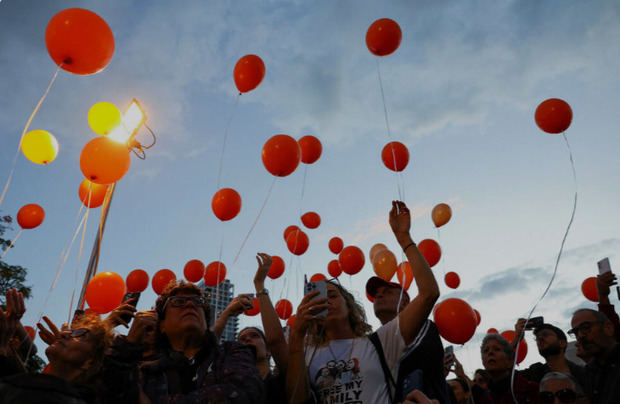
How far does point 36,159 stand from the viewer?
176 inches

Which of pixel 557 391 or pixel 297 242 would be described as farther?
pixel 297 242

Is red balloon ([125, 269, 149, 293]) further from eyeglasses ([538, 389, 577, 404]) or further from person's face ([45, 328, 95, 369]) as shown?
eyeglasses ([538, 389, 577, 404])

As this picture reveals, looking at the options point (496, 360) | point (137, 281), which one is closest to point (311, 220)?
point (137, 281)

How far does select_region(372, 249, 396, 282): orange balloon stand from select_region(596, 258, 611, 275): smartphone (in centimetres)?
252

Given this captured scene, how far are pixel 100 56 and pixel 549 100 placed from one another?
461 cm

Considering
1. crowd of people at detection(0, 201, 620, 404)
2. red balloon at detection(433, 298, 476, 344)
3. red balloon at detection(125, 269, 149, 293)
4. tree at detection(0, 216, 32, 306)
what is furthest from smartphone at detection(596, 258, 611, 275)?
tree at detection(0, 216, 32, 306)

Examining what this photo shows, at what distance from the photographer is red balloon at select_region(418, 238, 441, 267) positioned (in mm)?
5938

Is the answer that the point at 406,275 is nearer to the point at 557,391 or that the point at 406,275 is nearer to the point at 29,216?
the point at 557,391

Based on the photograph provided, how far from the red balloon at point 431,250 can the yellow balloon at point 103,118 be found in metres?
4.43

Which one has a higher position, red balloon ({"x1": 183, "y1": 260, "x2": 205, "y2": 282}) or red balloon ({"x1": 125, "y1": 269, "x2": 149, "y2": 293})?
red balloon ({"x1": 183, "y1": 260, "x2": 205, "y2": 282})

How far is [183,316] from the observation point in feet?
6.48

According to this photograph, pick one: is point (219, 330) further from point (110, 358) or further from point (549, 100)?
point (549, 100)

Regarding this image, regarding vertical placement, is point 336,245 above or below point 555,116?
below

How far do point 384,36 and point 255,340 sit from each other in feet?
10.8
